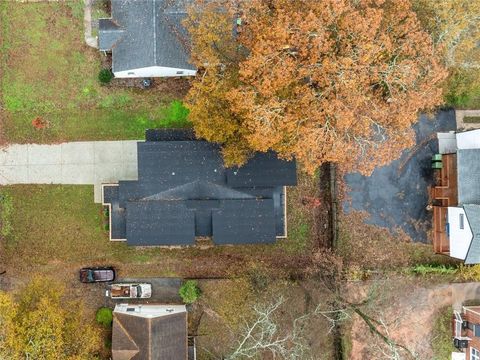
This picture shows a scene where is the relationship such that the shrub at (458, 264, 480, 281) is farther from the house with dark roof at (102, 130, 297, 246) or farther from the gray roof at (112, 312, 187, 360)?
the gray roof at (112, 312, 187, 360)

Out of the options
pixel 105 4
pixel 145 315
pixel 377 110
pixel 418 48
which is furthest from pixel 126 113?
pixel 418 48

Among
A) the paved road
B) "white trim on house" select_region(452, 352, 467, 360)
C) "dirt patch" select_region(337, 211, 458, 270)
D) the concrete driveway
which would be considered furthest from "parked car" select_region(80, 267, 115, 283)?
"white trim on house" select_region(452, 352, 467, 360)

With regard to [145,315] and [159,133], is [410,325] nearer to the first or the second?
[145,315]

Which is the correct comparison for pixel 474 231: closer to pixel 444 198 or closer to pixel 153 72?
pixel 444 198

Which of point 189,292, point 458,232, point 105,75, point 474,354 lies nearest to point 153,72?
point 105,75

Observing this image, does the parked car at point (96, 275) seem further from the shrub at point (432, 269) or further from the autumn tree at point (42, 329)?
the shrub at point (432, 269)

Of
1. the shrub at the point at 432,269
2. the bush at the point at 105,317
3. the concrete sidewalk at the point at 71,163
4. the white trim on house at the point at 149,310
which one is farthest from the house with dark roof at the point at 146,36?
the shrub at the point at 432,269
